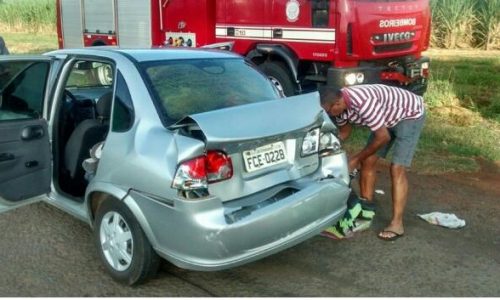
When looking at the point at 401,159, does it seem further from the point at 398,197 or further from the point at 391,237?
the point at 391,237

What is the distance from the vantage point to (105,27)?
40.5 ft

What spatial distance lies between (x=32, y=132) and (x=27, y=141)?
0.24 ft

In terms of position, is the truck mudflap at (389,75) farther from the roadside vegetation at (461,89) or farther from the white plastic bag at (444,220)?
the white plastic bag at (444,220)

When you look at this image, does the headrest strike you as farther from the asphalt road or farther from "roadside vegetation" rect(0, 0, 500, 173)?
"roadside vegetation" rect(0, 0, 500, 173)

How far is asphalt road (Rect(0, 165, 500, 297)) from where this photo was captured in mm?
3703

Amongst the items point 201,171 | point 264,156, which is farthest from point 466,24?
point 201,171

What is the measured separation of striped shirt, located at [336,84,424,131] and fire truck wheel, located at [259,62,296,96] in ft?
13.2

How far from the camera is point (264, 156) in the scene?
362 centimetres

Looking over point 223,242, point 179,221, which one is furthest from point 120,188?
point 223,242

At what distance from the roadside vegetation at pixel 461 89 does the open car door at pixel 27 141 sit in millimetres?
4014

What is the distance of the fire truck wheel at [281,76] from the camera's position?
8633 millimetres

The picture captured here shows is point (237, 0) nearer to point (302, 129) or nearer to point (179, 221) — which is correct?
point (302, 129)

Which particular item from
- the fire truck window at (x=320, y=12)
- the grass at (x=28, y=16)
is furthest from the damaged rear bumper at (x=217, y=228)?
the grass at (x=28, y=16)

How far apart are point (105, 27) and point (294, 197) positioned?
32.2 feet
